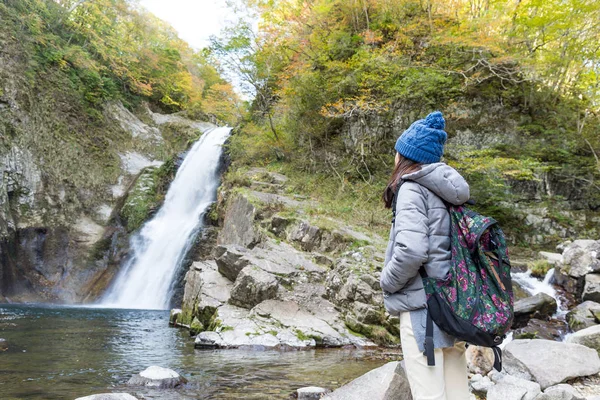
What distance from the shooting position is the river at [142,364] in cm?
473

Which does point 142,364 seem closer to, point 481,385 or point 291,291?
point 291,291

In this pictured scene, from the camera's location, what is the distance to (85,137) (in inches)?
732

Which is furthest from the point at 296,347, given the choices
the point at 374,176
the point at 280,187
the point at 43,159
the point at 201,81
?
the point at 201,81

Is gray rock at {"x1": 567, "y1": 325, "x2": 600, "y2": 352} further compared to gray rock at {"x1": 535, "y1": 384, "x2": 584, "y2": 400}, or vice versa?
gray rock at {"x1": 567, "y1": 325, "x2": 600, "y2": 352}

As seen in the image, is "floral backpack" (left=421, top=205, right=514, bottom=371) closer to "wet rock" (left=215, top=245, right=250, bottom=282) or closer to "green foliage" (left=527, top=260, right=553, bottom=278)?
"wet rock" (left=215, top=245, right=250, bottom=282)

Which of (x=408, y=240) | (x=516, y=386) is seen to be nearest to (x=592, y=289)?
(x=516, y=386)

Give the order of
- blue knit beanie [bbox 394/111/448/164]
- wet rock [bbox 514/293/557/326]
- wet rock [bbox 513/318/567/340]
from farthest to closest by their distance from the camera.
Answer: wet rock [bbox 514/293/557/326]
wet rock [bbox 513/318/567/340]
blue knit beanie [bbox 394/111/448/164]

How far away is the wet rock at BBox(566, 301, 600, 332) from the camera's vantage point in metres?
8.09

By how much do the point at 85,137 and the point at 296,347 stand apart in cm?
1616

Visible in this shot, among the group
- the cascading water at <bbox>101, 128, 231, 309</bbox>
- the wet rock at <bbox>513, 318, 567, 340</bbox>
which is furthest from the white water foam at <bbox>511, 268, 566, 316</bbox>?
the cascading water at <bbox>101, 128, 231, 309</bbox>

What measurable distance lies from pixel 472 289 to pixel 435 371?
0.43m

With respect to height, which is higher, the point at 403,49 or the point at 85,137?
the point at 403,49

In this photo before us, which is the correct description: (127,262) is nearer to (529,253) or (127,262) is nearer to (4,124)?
(4,124)

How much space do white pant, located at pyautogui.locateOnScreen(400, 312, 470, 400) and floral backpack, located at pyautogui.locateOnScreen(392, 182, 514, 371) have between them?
0.27 feet
